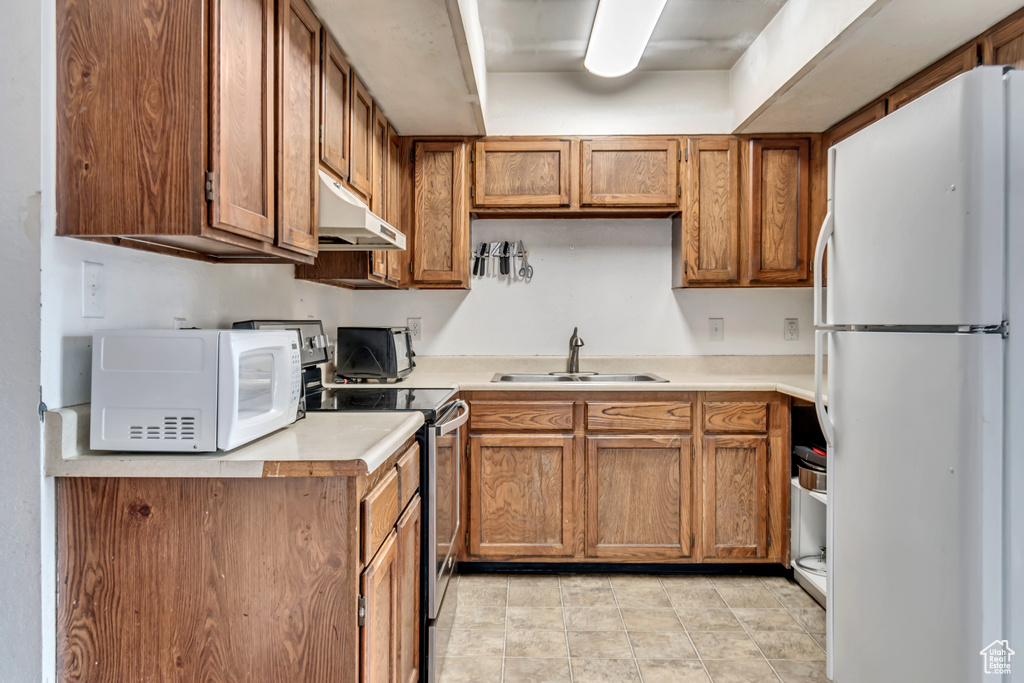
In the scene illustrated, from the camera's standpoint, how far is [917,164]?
122 cm

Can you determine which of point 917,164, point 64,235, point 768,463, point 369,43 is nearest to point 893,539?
point 917,164

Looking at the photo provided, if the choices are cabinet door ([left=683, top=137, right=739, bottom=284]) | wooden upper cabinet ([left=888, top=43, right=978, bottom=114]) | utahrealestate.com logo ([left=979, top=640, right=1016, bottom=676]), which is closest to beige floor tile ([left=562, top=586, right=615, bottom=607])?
utahrealestate.com logo ([left=979, top=640, right=1016, bottom=676])

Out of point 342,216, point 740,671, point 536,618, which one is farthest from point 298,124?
point 740,671

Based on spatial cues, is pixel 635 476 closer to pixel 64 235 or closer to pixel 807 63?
pixel 807 63

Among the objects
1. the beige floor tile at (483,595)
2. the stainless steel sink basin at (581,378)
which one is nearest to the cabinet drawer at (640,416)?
the stainless steel sink basin at (581,378)

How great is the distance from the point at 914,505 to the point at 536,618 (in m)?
1.39

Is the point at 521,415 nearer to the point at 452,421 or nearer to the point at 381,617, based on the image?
the point at 452,421

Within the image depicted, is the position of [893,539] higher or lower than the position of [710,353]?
lower

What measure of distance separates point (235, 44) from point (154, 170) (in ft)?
1.13

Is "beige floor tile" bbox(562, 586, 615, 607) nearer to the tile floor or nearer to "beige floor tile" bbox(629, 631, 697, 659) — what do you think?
the tile floor

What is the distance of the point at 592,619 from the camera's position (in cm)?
211

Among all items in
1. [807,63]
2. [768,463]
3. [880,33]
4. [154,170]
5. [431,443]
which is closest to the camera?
[154,170]

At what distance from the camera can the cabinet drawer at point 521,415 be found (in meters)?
2.45

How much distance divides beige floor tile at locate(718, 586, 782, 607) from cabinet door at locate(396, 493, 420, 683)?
4.42ft
